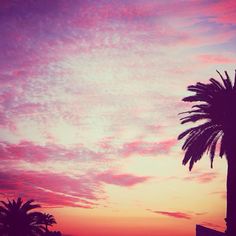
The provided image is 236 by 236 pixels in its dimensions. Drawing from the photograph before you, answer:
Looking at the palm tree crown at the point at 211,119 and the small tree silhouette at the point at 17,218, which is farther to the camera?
the small tree silhouette at the point at 17,218

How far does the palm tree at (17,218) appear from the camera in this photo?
4353 cm

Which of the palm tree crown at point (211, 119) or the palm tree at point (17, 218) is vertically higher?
the palm tree crown at point (211, 119)

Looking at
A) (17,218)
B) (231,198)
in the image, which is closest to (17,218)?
(17,218)

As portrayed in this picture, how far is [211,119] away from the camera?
27.6 metres

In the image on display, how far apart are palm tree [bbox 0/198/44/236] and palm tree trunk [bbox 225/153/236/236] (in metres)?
25.8

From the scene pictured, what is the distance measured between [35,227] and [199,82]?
28.8 meters

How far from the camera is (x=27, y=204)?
4444cm

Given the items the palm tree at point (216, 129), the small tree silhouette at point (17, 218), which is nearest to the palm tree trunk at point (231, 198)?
the palm tree at point (216, 129)

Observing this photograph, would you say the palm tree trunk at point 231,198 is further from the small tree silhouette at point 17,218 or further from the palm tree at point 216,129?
the small tree silhouette at point 17,218

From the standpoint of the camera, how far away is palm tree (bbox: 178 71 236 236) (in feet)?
85.6

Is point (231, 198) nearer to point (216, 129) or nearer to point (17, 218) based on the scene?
point (216, 129)

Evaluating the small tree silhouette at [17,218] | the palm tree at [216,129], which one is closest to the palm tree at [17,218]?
the small tree silhouette at [17,218]

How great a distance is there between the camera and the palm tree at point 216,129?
26.1m

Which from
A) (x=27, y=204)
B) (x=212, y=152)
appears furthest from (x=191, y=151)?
(x=27, y=204)
